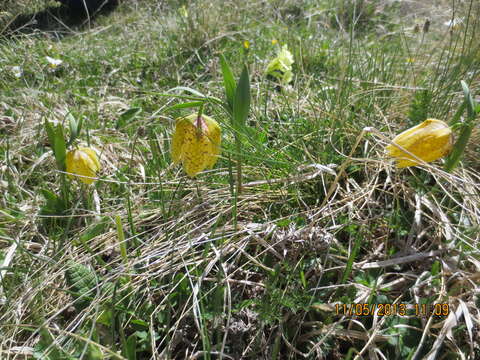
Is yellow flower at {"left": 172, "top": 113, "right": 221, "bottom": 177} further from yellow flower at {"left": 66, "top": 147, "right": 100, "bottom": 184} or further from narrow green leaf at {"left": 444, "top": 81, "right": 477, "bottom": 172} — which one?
narrow green leaf at {"left": 444, "top": 81, "right": 477, "bottom": 172}

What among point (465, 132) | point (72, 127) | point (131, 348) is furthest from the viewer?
point (72, 127)

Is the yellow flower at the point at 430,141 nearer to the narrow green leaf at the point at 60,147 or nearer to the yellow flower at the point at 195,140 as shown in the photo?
the yellow flower at the point at 195,140

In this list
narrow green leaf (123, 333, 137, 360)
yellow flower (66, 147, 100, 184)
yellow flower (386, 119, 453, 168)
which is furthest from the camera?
yellow flower (66, 147, 100, 184)

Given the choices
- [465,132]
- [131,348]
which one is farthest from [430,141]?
[131,348]

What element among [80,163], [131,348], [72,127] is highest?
[72,127]

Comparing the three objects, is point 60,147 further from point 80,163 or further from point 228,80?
point 228,80

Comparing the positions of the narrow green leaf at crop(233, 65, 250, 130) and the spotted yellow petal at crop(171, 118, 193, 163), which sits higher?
the narrow green leaf at crop(233, 65, 250, 130)

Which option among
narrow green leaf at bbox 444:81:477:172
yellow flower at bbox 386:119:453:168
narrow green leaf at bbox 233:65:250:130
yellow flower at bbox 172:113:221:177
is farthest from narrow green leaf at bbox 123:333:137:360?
narrow green leaf at bbox 444:81:477:172
